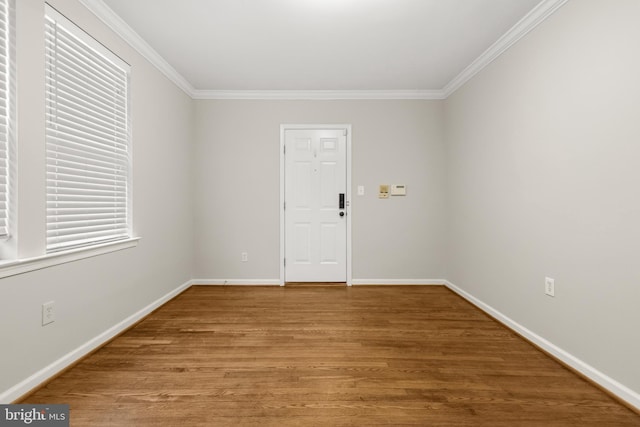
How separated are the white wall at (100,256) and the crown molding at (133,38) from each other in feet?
0.19

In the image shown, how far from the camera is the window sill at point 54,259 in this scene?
1.65 meters

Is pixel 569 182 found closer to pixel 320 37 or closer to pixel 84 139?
pixel 320 37

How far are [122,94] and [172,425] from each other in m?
2.55

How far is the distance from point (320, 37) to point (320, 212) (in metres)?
2.09

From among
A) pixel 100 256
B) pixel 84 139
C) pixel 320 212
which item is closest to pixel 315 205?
pixel 320 212

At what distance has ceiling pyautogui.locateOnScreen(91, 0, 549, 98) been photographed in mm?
2334

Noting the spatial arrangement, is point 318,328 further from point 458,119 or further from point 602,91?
point 458,119

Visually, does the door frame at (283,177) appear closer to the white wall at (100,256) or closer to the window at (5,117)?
the white wall at (100,256)

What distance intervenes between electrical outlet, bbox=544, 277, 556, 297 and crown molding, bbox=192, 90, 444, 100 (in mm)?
2698

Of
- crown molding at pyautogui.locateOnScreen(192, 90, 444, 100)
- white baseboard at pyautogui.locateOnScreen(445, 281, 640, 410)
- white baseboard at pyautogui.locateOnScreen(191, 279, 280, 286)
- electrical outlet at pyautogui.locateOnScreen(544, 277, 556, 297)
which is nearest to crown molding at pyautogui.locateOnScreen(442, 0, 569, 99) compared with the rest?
crown molding at pyautogui.locateOnScreen(192, 90, 444, 100)

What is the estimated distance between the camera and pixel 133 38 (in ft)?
8.91

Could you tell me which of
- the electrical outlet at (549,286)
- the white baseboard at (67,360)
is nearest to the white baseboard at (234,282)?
the white baseboard at (67,360)

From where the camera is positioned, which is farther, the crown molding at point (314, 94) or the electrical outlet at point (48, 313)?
the crown molding at point (314, 94)

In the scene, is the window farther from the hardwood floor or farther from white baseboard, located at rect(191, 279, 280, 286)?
white baseboard, located at rect(191, 279, 280, 286)
